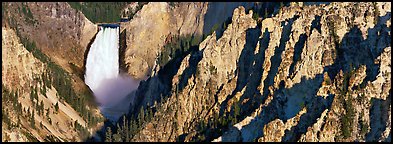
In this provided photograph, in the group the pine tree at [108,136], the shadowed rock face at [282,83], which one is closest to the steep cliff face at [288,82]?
the shadowed rock face at [282,83]

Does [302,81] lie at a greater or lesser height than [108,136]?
lesser

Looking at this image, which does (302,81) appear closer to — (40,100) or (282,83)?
(282,83)

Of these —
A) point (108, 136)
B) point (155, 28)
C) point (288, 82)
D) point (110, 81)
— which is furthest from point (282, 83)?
point (155, 28)

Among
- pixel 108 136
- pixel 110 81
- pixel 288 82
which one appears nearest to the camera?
pixel 288 82

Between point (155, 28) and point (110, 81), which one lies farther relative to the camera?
point (155, 28)

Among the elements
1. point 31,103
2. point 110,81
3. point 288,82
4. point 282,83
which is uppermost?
point 110,81

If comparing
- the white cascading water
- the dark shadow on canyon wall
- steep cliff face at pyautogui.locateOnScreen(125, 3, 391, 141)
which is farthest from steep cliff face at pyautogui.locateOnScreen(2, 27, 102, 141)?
the dark shadow on canyon wall

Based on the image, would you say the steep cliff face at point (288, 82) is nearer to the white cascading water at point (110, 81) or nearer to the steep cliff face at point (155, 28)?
the white cascading water at point (110, 81)
